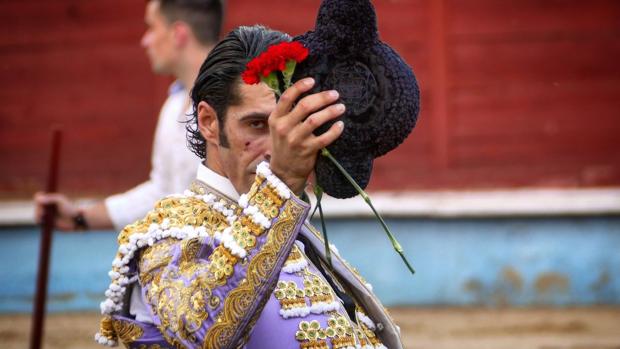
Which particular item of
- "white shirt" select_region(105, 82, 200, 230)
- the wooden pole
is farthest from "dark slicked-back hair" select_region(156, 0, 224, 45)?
the wooden pole

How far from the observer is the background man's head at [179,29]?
4.72 m

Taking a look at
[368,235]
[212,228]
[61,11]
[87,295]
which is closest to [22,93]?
[61,11]

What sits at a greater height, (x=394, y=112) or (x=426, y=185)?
(x=426, y=185)

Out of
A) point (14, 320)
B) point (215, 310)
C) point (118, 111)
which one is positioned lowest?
point (215, 310)

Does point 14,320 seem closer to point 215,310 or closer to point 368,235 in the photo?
point 368,235

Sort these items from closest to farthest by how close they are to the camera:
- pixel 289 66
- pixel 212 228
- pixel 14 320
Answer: pixel 289 66
pixel 212 228
pixel 14 320

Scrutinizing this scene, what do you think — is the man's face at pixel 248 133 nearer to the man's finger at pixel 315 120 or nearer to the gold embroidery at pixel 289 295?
the gold embroidery at pixel 289 295

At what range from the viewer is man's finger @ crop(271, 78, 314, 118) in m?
1.91

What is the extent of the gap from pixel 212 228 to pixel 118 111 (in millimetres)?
5968

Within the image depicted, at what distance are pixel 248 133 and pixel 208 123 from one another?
5.0 inches

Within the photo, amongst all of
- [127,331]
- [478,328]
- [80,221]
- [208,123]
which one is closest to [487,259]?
[478,328]

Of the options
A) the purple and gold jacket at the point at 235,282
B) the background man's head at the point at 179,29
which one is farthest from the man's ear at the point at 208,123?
the background man's head at the point at 179,29

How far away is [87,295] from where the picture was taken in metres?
Result: 7.98

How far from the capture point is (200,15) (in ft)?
15.5
